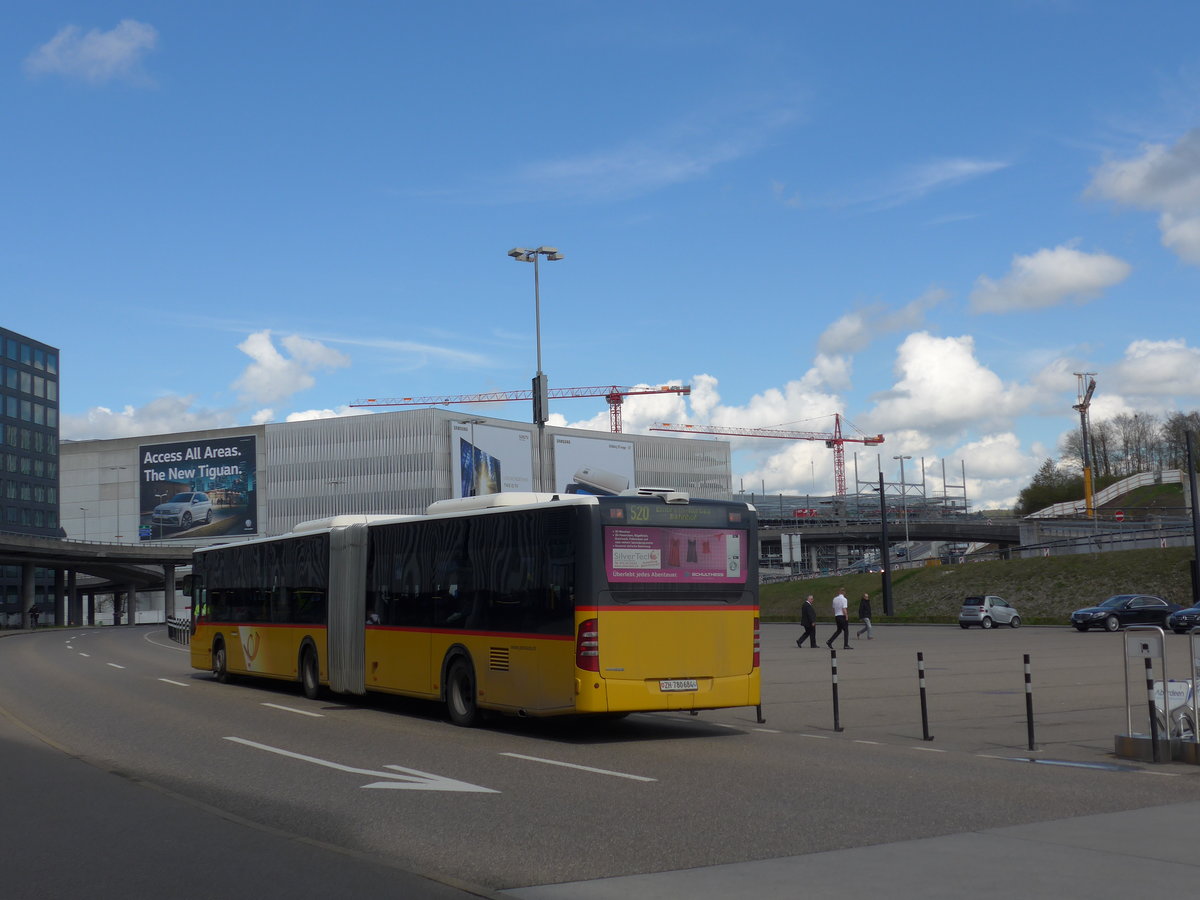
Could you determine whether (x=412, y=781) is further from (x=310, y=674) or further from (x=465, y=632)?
(x=310, y=674)

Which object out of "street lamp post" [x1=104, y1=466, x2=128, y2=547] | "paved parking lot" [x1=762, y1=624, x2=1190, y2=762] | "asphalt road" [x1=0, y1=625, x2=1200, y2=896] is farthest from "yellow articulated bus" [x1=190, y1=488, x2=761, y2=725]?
"street lamp post" [x1=104, y1=466, x2=128, y2=547]

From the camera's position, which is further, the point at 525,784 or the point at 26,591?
the point at 26,591

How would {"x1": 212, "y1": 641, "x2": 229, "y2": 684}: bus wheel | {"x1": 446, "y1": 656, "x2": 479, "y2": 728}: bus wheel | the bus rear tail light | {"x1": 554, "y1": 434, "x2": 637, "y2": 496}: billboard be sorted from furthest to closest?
{"x1": 554, "y1": 434, "x2": 637, "y2": 496}: billboard < {"x1": 212, "y1": 641, "x2": 229, "y2": 684}: bus wheel < {"x1": 446, "y1": 656, "x2": 479, "y2": 728}: bus wheel < the bus rear tail light

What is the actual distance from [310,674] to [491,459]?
105601 millimetres

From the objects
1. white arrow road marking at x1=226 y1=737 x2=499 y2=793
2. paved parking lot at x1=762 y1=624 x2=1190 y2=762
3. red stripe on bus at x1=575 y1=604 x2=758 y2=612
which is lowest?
paved parking lot at x1=762 y1=624 x2=1190 y2=762

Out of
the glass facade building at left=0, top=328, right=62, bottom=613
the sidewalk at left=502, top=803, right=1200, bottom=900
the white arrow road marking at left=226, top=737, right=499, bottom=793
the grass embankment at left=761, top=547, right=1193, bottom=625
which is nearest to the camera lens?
the sidewalk at left=502, top=803, right=1200, bottom=900

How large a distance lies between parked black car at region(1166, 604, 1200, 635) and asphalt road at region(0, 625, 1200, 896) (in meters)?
22.5

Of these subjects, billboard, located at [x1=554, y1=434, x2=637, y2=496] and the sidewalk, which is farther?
billboard, located at [x1=554, y1=434, x2=637, y2=496]

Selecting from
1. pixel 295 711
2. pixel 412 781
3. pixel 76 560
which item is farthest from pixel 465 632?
pixel 76 560

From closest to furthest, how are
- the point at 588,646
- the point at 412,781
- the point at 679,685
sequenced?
the point at 412,781
the point at 588,646
the point at 679,685

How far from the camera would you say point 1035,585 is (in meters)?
63.0

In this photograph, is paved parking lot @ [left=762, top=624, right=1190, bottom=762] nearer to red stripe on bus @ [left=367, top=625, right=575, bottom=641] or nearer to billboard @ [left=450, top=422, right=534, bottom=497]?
red stripe on bus @ [left=367, top=625, right=575, bottom=641]

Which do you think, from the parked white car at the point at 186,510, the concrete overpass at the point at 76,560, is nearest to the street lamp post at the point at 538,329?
the concrete overpass at the point at 76,560

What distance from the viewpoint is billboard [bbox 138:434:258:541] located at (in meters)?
137
